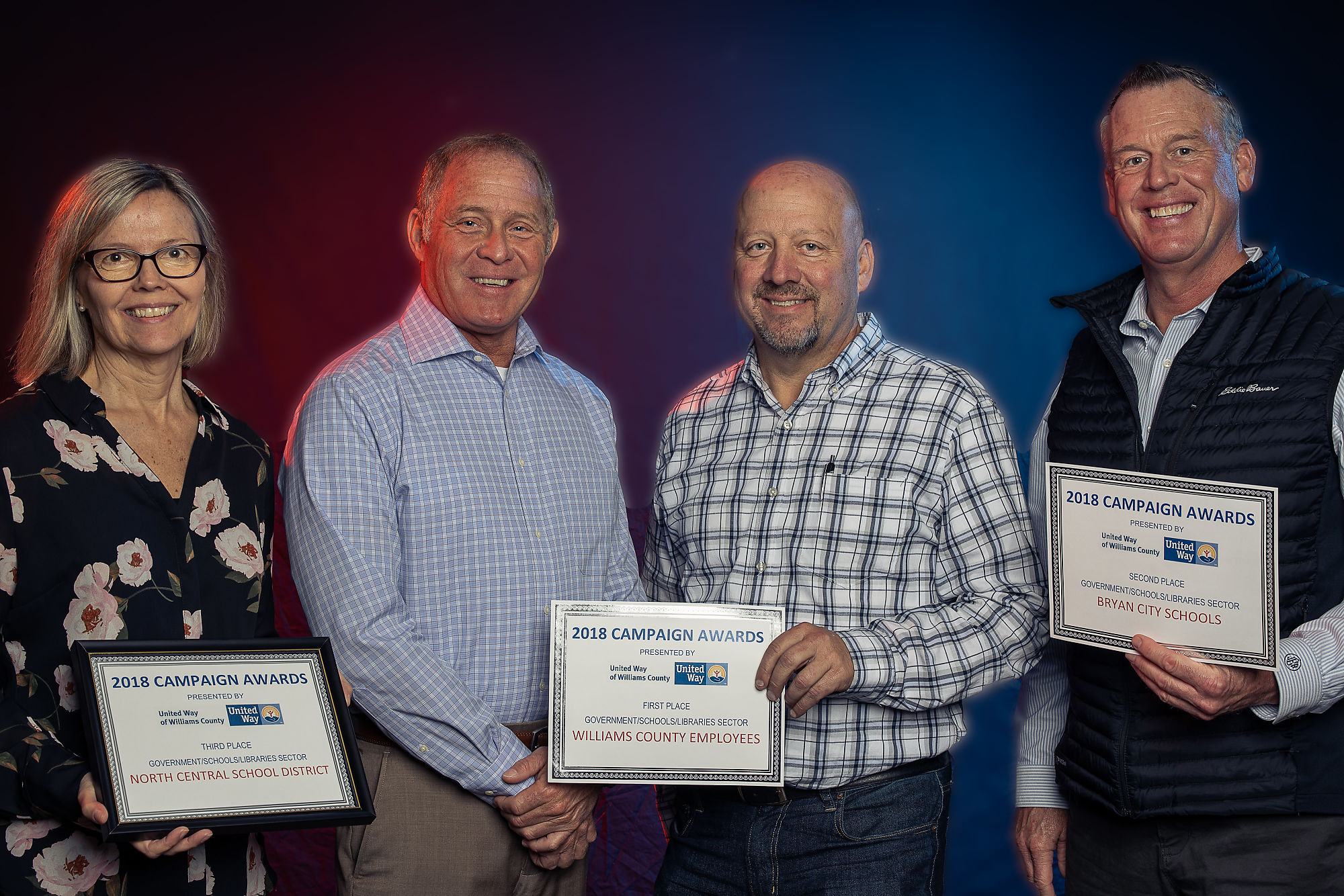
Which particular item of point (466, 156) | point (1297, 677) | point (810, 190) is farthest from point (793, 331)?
point (1297, 677)

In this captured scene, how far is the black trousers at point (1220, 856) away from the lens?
80.4 inches

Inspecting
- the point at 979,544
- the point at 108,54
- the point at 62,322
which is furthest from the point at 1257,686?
the point at 108,54

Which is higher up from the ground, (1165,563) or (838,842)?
(1165,563)

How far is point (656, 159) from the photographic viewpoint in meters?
4.85

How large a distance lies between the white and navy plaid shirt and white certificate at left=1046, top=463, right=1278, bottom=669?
242 millimetres

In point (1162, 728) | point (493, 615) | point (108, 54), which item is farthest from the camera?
point (108, 54)

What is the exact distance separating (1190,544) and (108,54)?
4481 millimetres

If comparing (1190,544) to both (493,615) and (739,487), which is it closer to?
(739,487)

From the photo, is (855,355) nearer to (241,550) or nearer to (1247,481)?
(1247,481)

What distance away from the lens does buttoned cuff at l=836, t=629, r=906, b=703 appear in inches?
85.5

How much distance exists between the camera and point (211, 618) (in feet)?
6.64

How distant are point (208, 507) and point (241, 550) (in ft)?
0.33

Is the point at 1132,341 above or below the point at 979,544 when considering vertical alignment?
above

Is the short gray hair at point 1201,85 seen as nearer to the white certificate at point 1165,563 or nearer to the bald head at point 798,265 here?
the bald head at point 798,265
